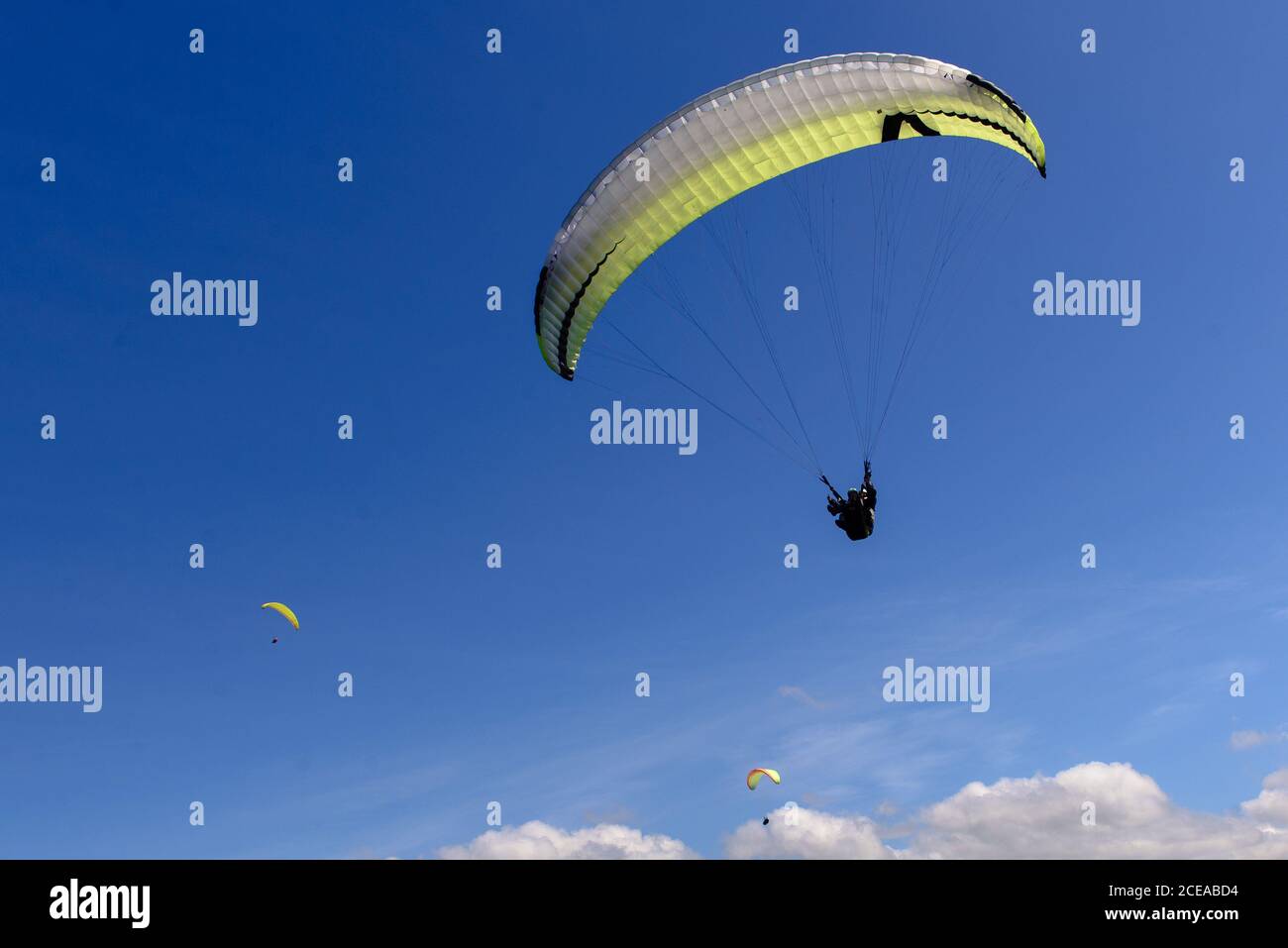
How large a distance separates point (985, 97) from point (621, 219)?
8.05 metres

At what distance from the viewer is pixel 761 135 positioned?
73.2 feet

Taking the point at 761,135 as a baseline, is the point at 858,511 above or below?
below

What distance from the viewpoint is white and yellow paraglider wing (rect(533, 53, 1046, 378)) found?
21.7 metres

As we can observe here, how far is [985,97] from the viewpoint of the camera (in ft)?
70.9

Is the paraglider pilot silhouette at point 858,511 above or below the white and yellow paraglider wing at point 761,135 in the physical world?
below

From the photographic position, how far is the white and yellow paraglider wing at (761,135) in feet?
71.1

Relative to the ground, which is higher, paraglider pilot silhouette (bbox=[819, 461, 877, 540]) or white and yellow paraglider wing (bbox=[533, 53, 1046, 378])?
white and yellow paraglider wing (bbox=[533, 53, 1046, 378])
